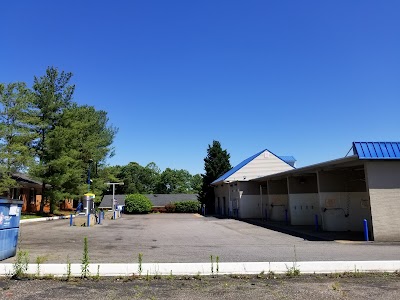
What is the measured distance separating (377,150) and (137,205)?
149ft

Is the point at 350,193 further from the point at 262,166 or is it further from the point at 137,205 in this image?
the point at 137,205

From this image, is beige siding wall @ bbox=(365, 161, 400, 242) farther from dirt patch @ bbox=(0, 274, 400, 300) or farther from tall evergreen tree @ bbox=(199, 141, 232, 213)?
tall evergreen tree @ bbox=(199, 141, 232, 213)

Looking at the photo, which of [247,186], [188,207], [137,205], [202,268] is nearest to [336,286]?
[202,268]

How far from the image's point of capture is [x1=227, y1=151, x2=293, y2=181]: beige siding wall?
44.3 meters

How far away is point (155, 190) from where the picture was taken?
121 metres

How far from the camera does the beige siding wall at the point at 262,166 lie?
4432cm

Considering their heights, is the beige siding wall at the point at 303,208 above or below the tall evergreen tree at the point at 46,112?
below

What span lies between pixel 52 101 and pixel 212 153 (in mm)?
29090

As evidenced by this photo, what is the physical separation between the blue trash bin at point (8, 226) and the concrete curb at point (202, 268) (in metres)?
2.32

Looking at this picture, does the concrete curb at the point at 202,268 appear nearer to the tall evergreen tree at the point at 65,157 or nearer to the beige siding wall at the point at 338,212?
the beige siding wall at the point at 338,212

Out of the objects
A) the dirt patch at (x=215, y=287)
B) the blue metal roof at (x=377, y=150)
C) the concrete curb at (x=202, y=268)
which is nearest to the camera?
the dirt patch at (x=215, y=287)

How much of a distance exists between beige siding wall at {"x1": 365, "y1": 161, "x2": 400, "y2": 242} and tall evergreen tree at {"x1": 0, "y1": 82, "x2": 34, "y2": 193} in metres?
27.6

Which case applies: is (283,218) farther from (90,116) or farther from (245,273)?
(90,116)

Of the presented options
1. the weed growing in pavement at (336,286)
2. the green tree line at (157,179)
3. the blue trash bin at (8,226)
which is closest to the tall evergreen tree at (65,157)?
the blue trash bin at (8,226)
